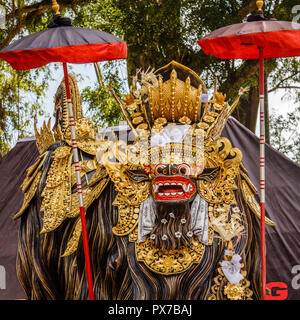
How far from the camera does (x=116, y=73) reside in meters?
8.72

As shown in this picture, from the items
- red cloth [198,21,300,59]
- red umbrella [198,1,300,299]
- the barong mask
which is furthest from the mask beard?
red cloth [198,21,300,59]

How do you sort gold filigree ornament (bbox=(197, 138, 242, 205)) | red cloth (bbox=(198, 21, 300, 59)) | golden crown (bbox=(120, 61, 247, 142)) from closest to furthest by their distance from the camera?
1. red cloth (bbox=(198, 21, 300, 59))
2. gold filigree ornament (bbox=(197, 138, 242, 205))
3. golden crown (bbox=(120, 61, 247, 142))

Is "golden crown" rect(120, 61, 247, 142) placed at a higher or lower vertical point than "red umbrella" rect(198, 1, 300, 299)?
lower

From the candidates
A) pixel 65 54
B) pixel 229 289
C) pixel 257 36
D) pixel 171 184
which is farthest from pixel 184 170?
pixel 65 54

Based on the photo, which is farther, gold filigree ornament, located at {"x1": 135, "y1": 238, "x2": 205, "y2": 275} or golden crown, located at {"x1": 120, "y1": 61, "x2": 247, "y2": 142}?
golden crown, located at {"x1": 120, "y1": 61, "x2": 247, "y2": 142}

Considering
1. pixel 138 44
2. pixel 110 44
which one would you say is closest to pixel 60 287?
pixel 110 44

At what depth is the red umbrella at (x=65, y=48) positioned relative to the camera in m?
4.21

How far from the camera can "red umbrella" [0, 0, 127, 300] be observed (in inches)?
166

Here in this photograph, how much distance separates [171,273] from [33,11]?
18.3ft

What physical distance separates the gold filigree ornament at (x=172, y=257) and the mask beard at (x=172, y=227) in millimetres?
51

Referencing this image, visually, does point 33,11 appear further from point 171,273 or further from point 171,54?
point 171,273

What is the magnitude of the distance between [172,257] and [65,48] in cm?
161

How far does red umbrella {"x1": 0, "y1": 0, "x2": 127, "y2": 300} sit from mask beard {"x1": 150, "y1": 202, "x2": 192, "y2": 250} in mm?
541

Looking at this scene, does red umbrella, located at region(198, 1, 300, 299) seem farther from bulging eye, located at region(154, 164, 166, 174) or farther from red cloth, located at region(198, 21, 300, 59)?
bulging eye, located at region(154, 164, 166, 174)
